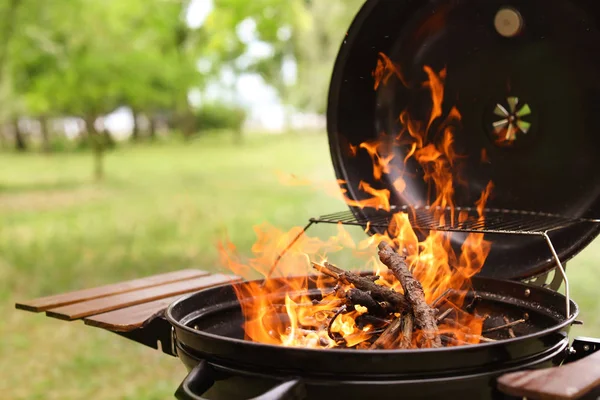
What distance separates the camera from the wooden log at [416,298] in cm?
153

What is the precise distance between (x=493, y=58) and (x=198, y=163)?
1333 cm

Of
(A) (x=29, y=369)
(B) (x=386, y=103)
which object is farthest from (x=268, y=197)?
(B) (x=386, y=103)

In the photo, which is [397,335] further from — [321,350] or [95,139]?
[95,139]

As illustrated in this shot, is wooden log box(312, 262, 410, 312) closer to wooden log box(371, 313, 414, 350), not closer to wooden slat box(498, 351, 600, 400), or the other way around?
wooden log box(371, 313, 414, 350)

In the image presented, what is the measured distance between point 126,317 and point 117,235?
20.2ft

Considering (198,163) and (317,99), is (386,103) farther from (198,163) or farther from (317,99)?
(198,163)

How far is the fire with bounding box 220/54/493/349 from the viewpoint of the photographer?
1773 mm

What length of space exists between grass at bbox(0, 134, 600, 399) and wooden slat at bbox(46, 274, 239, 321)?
0.25 meters

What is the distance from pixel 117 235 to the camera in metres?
7.70

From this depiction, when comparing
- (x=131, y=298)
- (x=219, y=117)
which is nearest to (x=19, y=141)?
(x=219, y=117)

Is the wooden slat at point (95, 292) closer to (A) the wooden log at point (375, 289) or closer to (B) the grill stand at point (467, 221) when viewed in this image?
(B) the grill stand at point (467, 221)

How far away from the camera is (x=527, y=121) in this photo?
2.03m

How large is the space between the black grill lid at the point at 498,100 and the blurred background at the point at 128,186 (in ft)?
1.36

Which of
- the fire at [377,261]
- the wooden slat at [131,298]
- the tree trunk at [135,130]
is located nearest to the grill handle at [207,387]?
the fire at [377,261]
